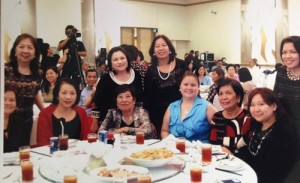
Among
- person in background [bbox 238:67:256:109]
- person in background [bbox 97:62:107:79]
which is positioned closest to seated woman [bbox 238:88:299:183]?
person in background [bbox 238:67:256:109]

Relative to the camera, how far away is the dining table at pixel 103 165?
1.61 metres

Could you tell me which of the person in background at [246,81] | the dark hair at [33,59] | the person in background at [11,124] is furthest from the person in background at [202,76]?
the person in background at [11,124]

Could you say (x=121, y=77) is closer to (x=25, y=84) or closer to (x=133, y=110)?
(x=133, y=110)

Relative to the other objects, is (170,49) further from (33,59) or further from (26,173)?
(26,173)

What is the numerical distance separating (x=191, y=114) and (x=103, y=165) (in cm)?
109

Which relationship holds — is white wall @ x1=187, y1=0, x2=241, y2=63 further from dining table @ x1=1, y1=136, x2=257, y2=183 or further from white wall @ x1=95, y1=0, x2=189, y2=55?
dining table @ x1=1, y1=136, x2=257, y2=183

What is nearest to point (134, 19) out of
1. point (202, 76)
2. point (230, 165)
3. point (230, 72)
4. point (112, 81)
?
point (112, 81)

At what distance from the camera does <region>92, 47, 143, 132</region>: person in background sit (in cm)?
284

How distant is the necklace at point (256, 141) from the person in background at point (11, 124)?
5.04 ft

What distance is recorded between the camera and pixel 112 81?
2.88 m

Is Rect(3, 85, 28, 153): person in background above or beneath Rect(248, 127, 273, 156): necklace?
above

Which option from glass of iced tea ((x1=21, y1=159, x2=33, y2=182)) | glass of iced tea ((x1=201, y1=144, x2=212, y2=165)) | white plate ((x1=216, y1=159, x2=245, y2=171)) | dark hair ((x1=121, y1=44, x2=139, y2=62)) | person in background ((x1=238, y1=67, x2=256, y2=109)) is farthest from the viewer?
dark hair ((x1=121, y1=44, x2=139, y2=62))

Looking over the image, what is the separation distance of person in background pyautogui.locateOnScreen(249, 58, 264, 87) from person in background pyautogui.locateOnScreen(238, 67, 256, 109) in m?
0.03

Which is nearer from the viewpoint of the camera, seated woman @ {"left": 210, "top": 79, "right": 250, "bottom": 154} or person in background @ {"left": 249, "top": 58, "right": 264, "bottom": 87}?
seated woman @ {"left": 210, "top": 79, "right": 250, "bottom": 154}
